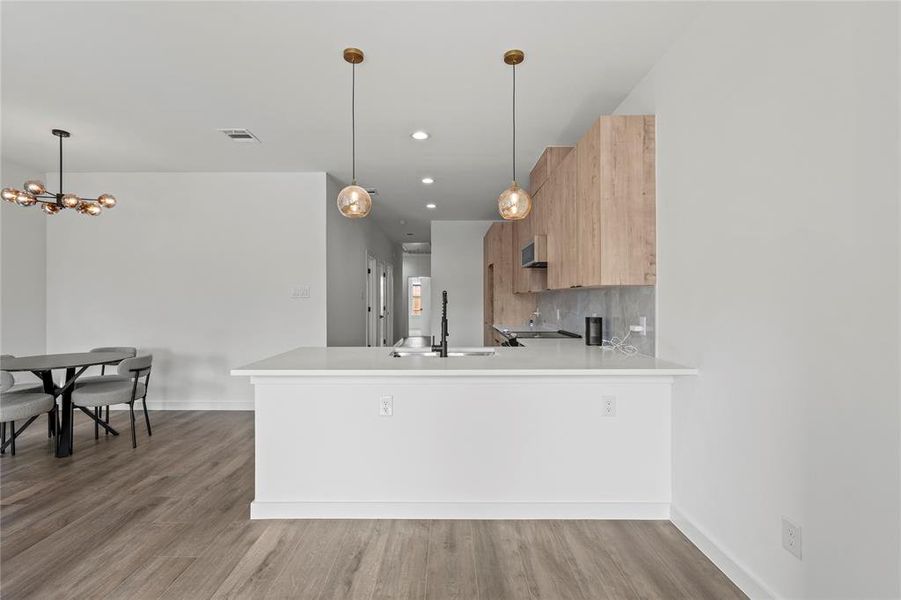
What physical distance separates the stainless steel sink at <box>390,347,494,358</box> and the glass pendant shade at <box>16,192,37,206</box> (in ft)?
10.8

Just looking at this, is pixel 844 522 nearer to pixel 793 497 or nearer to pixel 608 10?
pixel 793 497

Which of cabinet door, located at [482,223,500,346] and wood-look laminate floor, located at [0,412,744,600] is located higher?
cabinet door, located at [482,223,500,346]

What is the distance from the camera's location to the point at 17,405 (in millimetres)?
3402

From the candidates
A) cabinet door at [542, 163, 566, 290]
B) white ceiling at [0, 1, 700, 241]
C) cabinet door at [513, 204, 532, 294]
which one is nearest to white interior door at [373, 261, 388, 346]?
cabinet door at [513, 204, 532, 294]

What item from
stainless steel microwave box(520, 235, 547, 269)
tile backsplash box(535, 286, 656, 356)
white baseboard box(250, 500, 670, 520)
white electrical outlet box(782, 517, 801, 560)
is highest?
stainless steel microwave box(520, 235, 547, 269)

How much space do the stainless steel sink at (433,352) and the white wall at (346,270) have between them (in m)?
2.45

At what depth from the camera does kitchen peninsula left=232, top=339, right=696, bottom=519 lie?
261 centimetres

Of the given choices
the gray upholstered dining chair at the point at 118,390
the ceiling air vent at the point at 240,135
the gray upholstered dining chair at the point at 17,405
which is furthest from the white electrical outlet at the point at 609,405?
the gray upholstered dining chair at the point at 17,405

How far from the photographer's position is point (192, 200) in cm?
528

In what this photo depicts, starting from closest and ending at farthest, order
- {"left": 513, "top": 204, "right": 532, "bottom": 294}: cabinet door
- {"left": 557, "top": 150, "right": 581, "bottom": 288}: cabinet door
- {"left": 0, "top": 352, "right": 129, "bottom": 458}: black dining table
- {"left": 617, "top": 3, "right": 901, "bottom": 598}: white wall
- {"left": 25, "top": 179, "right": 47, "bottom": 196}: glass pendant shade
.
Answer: {"left": 617, "top": 3, "right": 901, "bottom": 598}: white wall → {"left": 557, "top": 150, "right": 581, "bottom": 288}: cabinet door → {"left": 0, "top": 352, "right": 129, "bottom": 458}: black dining table → {"left": 25, "top": 179, "right": 47, "bottom": 196}: glass pendant shade → {"left": 513, "top": 204, "right": 532, "bottom": 294}: cabinet door

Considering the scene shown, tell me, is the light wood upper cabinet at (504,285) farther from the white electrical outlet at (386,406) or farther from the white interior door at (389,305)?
the white electrical outlet at (386,406)

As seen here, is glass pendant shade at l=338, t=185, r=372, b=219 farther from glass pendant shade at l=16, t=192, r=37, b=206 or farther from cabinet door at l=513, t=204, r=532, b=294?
glass pendant shade at l=16, t=192, r=37, b=206

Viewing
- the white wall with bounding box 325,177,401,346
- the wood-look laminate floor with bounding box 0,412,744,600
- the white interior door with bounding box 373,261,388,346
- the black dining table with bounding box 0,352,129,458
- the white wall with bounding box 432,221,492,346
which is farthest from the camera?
the white interior door with bounding box 373,261,388,346

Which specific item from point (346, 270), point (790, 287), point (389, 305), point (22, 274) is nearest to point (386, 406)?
point (790, 287)
